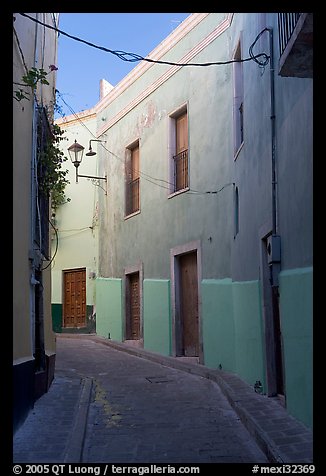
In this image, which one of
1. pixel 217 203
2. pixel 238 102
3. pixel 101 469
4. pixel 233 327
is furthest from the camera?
pixel 217 203

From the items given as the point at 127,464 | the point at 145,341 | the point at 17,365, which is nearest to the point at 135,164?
the point at 145,341

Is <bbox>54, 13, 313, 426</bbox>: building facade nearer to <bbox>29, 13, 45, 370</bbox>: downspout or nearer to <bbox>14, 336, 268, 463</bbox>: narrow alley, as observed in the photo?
<bbox>14, 336, 268, 463</bbox>: narrow alley

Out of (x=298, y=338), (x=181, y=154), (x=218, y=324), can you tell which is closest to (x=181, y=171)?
(x=181, y=154)

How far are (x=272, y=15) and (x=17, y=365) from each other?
5090 mm

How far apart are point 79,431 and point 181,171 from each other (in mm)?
7962

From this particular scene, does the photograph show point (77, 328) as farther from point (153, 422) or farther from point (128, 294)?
point (153, 422)

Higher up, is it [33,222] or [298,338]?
[33,222]

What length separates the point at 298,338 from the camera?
581 centimetres

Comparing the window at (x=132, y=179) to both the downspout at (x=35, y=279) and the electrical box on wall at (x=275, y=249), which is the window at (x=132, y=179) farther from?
the electrical box on wall at (x=275, y=249)

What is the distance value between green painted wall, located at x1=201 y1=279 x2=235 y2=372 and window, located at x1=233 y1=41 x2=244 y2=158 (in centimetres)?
247

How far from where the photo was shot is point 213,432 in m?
6.20

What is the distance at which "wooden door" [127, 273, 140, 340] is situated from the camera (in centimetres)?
1488

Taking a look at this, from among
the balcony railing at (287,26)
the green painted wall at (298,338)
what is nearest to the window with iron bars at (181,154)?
the green painted wall at (298,338)

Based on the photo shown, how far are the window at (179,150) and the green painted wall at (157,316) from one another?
225 centimetres
